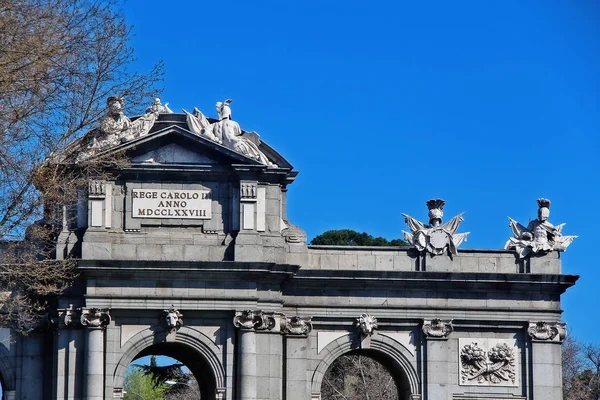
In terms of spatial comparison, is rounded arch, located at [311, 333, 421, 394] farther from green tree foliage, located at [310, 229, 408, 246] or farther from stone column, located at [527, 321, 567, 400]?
green tree foliage, located at [310, 229, 408, 246]

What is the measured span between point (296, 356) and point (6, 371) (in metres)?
8.65

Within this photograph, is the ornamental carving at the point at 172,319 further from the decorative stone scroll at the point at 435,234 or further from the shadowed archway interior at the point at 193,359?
the decorative stone scroll at the point at 435,234

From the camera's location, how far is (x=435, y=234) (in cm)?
5109

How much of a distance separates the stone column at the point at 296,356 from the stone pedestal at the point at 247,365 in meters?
1.46

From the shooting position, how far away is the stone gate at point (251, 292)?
160ft

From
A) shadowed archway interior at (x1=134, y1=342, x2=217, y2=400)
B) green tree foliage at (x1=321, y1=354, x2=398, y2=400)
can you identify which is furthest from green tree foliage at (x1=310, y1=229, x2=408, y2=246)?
shadowed archway interior at (x1=134, y1=342, x2=217, y2=400)

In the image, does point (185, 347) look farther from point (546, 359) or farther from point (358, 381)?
point (358, 381)

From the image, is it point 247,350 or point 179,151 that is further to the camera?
point 179,151

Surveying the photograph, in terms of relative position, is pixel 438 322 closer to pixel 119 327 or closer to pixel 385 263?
pixel 385 263

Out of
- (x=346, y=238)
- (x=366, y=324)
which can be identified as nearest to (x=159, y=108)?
(x=366, y=324)

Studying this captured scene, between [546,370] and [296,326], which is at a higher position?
[296,326]

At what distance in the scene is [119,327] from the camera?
4881 cm

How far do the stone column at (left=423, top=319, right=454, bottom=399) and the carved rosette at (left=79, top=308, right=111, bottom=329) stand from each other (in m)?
9.74

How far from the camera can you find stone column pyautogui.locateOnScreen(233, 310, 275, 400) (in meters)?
48.5
